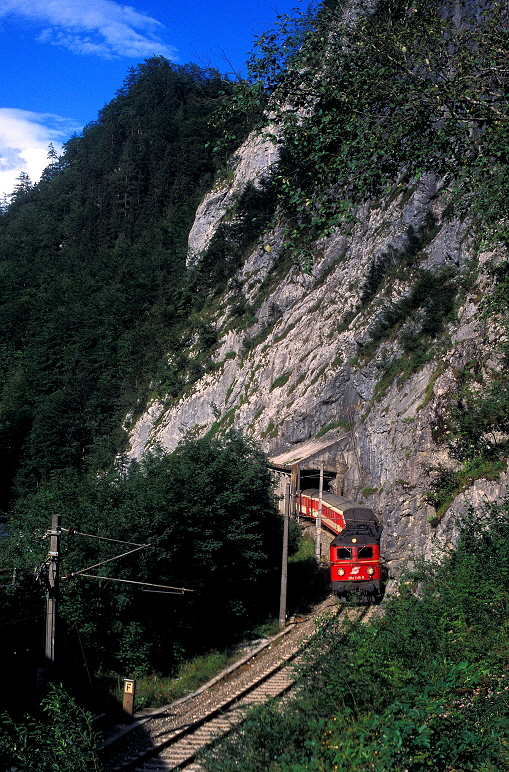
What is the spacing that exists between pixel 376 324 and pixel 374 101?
24384 mm

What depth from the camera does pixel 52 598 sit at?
433 inches

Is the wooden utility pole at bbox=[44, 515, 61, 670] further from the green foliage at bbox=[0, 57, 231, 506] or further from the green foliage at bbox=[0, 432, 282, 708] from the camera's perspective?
the green foliage at bbox=[0, 57, 231, 506]

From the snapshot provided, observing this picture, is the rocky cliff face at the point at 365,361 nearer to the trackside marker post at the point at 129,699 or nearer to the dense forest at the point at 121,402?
the dense forest at the point at 121,402

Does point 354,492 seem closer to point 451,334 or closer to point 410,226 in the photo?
point 451,334

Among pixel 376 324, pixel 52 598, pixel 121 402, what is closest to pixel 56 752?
pixel 52 598

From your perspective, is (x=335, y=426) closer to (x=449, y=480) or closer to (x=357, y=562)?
(x=357, y=562)

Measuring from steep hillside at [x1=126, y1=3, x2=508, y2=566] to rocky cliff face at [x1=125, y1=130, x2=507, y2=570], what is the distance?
94 millimetres

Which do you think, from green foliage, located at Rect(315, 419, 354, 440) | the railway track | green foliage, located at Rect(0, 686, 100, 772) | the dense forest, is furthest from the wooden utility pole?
green foliage, located at Rect(315, 419, 354, 440)

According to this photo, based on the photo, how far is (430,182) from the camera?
3422cm

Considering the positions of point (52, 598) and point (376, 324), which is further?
point (376, 324)

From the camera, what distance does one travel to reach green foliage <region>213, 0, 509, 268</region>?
8.66 m

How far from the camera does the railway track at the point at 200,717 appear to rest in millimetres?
11438

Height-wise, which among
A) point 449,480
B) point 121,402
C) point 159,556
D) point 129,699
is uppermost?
point 121,402

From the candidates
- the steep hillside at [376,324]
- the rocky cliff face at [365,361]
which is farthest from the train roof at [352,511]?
the steep hillside at [376,324]
